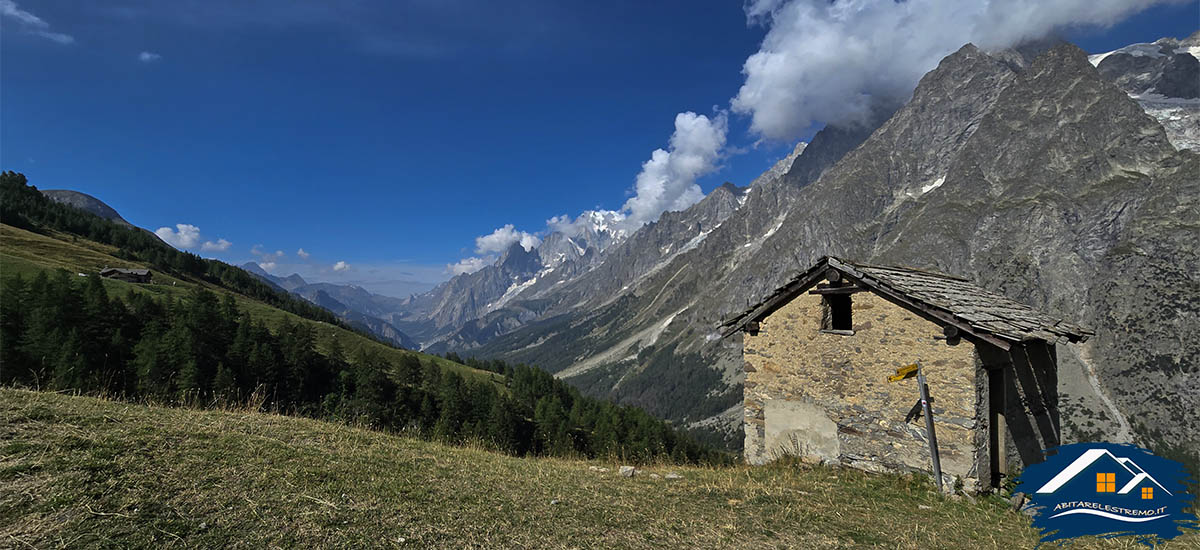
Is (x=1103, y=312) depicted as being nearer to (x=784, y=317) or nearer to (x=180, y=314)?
(x=784, y=317)

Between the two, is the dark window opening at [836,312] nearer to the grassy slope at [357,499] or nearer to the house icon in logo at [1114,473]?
the grassy slope at [357,499]

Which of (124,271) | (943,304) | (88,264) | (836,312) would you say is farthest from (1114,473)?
(88,264)

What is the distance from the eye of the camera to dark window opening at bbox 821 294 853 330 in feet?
49.9

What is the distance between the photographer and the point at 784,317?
15836 mm

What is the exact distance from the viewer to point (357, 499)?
7719 millimetres

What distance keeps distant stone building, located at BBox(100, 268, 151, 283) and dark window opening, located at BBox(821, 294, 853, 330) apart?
13442 centimetres

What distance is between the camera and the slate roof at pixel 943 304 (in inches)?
480

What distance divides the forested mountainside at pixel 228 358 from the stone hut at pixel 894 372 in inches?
214

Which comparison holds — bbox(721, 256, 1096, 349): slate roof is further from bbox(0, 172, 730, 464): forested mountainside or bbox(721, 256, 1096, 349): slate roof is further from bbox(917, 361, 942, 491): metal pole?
bbox(0, 172, 730, 464): forested mountainside

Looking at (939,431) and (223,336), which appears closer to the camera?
(939,431)

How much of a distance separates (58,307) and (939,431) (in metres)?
87.0

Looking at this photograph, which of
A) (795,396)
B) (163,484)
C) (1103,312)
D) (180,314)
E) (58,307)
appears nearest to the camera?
(163,484)

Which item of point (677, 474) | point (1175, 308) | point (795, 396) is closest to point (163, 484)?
point (677, 474)

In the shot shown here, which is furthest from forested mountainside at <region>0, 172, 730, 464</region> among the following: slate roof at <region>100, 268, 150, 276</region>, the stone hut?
slate roof at <region>100, 268, 150, 276</region>
